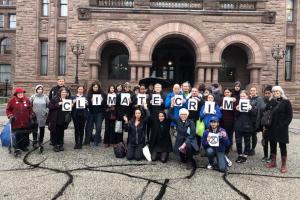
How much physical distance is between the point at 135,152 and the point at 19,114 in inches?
131

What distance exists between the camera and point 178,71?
25031mm

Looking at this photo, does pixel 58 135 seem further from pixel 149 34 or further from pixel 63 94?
pixel 149 34

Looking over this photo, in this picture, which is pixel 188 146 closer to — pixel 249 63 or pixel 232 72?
pixel 249 63

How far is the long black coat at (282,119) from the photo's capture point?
665 centimetres

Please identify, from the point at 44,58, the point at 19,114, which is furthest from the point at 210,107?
the point at 44,58

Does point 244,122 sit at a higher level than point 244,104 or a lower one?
lower

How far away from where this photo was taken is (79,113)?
866 cm

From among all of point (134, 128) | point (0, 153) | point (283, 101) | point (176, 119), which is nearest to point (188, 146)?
point (176, 119)

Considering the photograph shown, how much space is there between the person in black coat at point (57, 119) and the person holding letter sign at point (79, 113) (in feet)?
1.16

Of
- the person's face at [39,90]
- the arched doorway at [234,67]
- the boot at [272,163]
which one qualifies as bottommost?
the boot at [272,163]

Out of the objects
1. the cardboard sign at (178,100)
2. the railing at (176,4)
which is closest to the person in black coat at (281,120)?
the cardboard sign at (178,100)

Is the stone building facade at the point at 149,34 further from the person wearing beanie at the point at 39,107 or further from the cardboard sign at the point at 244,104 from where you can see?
the cardboard sign at the point at 244,104

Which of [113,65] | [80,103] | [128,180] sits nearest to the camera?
[128,180]

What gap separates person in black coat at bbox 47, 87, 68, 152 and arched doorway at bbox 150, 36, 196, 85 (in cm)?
1681
